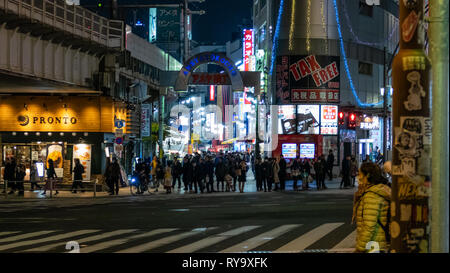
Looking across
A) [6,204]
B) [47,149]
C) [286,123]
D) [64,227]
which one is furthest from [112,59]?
[64,227]

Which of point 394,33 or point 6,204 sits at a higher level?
point 394,33

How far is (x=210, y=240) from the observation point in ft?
46.8

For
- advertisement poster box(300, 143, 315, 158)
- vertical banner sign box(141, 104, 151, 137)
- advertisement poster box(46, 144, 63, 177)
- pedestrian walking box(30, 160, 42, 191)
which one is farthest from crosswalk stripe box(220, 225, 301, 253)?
advertisement poster box(300, 143, 315, 158)

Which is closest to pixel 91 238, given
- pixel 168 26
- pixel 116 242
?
pixel 116 242

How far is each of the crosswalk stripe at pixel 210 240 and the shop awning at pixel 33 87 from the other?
15467 mm

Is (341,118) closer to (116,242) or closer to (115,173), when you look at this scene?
(115,173)

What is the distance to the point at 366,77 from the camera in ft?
175

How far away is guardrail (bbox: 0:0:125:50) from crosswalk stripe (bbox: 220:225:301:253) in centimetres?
1514

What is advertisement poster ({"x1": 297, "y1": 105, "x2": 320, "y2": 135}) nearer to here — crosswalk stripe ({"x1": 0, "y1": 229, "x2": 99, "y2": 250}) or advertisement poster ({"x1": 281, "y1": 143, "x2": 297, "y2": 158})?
advertisement poster ({"x1": 281, "y1": 143, "x2": 297, "y2": 158})

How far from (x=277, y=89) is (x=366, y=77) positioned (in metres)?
9.68

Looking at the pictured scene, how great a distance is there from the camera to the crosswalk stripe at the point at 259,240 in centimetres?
1278

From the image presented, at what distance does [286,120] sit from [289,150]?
7.92 ft

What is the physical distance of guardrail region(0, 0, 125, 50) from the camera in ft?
85.9
